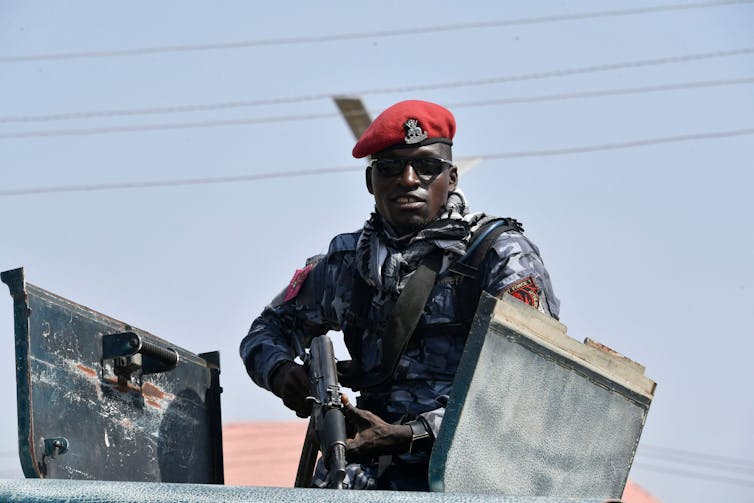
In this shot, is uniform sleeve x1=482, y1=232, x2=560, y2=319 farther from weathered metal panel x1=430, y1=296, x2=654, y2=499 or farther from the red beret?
weathered metal panel x1=430, y1=296, x2=654, y2=499

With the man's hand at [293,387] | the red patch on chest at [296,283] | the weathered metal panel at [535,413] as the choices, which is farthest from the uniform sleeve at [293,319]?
the weathered metal panel at [535,413]

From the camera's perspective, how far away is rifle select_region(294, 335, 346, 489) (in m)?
3.28

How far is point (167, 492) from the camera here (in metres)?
2.47

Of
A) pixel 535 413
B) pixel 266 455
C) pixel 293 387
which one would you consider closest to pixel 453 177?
pixel 293 387

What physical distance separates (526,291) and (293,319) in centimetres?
98

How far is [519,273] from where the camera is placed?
357 cm

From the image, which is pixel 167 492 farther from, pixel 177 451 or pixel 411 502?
pixel 177 451

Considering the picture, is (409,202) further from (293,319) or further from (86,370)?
(86,370)

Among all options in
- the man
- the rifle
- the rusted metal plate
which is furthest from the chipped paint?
the man

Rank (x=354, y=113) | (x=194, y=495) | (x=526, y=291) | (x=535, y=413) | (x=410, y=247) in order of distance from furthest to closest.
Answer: (x=354, y=113)
(x=410, y=247)
(x=526, y=291)
(x=535, y=413)
(x=194, y=495)

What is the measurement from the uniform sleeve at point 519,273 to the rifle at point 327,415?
1.72 feet

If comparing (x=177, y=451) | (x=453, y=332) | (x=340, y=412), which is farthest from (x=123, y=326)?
(x=453, y=332)

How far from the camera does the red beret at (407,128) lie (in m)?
3.90

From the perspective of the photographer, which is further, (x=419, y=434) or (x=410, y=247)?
(x=410, y=247)
